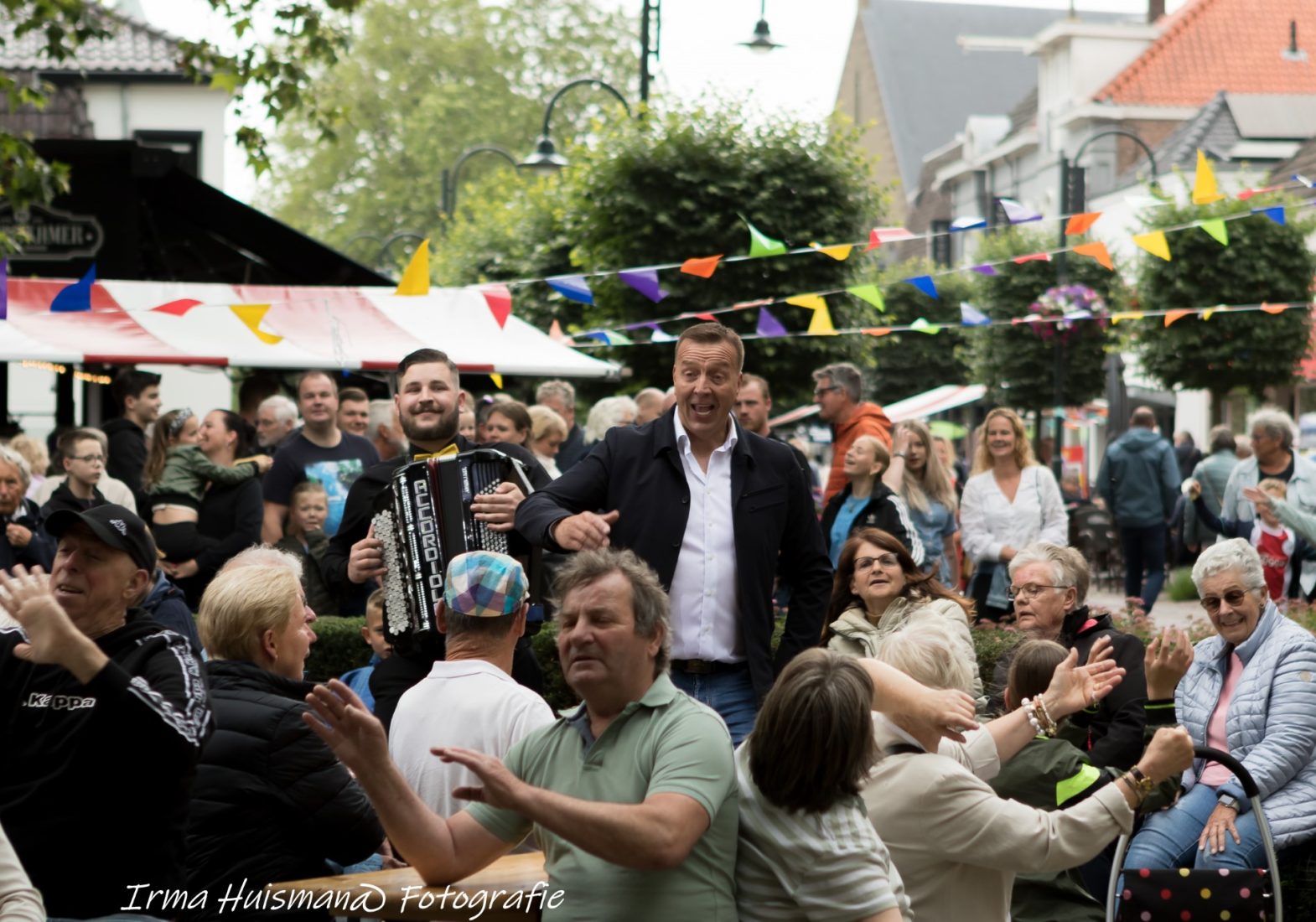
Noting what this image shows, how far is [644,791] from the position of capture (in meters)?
3.61

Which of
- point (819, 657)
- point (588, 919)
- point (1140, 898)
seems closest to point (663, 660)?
point (819, 657)

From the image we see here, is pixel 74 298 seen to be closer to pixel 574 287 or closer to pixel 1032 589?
pixel 574 287

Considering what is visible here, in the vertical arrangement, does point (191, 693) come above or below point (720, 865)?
above

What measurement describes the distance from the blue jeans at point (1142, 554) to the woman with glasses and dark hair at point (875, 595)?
8278 millimetres

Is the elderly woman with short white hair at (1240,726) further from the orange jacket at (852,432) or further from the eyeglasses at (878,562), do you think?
the orange jacket at (852,432)

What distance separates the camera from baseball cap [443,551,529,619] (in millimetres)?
4590

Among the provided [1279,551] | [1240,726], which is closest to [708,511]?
[1240,726]

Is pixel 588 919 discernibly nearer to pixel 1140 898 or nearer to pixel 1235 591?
pixel 1140 898

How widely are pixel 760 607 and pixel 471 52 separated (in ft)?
167

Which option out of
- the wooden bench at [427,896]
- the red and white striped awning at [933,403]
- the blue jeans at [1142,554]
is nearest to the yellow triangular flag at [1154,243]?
the blue jeans at [1142,554]

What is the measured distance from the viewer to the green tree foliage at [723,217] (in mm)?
18172

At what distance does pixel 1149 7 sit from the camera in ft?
199

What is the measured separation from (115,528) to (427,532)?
1.18 meters

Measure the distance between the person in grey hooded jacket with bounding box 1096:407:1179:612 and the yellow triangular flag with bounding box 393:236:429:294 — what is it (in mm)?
6348
